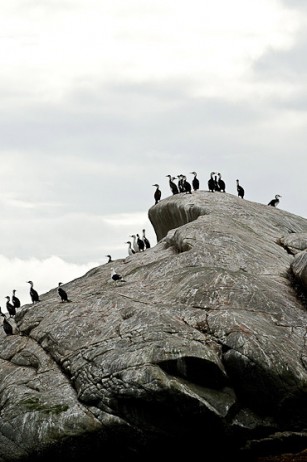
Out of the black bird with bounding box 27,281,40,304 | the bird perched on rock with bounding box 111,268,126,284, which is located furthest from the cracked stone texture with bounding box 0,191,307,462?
the black bird with bounding box 27,281,40,304

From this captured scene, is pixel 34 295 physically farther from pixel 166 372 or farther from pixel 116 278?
pixel 166 372

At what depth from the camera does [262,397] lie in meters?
32.3

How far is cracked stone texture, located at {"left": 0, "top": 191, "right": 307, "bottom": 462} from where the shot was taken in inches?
1248

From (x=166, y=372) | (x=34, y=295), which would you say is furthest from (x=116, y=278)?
(x=166, y=372)

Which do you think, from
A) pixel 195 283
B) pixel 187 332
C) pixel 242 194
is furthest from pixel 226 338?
pixel 242 194

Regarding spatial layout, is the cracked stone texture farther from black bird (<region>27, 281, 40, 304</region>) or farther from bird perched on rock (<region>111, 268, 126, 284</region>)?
black bird (<region>27, 281, 40, 304</region>)

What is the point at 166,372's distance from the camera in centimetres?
3203

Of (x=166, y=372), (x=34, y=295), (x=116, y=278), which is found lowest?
(x=166, y=372)

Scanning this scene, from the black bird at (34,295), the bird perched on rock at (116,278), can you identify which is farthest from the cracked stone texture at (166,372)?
the black bird at (34,295)

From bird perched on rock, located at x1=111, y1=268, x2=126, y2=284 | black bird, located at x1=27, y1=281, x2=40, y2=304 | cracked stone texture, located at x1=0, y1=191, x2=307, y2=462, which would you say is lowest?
cracked stone texture, located at x1=0, y1=191, x2=307, y2=462

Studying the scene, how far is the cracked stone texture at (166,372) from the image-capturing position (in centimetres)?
3169

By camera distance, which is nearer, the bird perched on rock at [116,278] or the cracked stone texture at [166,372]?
the cracked stone texture at [166,372]

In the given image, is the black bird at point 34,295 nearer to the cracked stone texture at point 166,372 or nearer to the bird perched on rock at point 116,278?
the bird perched on rock at point 116,278

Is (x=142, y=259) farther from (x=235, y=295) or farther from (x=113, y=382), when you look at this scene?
(x=113, y=382)
